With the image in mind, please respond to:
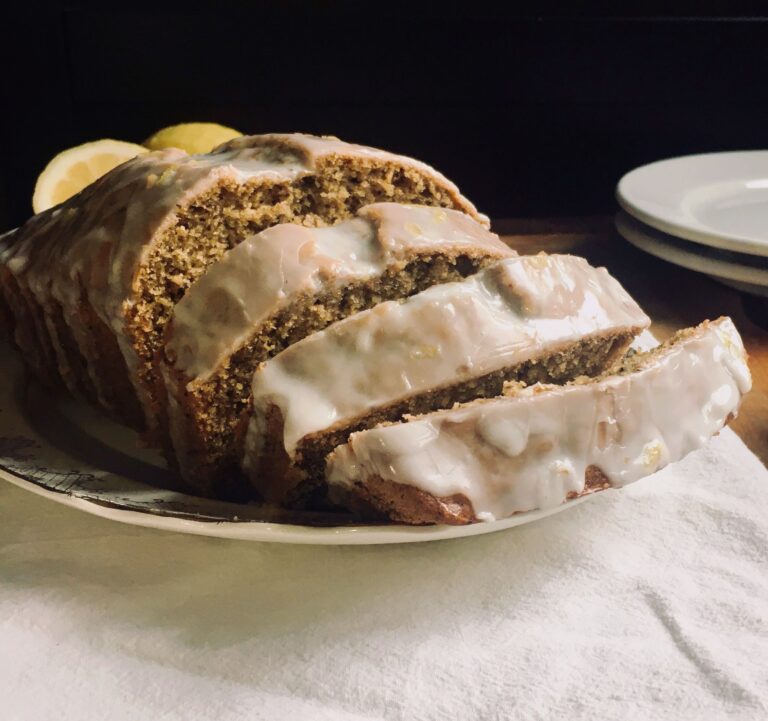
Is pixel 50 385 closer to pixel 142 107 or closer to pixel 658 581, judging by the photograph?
pixel 658 581

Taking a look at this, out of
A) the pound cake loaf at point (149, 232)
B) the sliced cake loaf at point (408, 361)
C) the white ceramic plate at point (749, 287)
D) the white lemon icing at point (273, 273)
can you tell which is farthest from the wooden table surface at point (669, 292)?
the white lemon icing at point (273, 273)

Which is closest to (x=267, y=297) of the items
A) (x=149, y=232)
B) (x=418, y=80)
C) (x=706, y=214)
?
(x=149, y=232)

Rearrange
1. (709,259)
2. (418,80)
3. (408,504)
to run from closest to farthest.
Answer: (408,504) → (709,259) → (418,80)

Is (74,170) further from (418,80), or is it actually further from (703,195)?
(703,195)

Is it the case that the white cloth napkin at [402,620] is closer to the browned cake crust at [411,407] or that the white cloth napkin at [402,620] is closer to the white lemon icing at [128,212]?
the browned cake crust at [411,407]

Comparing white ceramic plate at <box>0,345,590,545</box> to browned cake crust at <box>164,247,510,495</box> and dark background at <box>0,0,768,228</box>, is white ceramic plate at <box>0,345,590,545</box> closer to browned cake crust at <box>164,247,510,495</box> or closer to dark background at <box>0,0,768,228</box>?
browned cake crust at <box>164,247,510,495</box>

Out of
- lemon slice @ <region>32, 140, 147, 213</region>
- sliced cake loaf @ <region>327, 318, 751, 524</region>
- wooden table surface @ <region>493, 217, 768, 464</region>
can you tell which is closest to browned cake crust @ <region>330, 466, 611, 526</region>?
sliced cake loaf @ <region>327, 318, 751, 524</region>

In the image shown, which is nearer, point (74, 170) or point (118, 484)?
point (118, 484)
